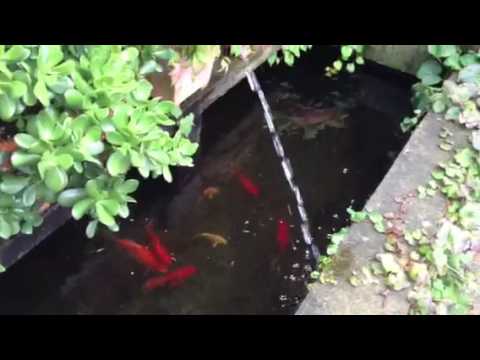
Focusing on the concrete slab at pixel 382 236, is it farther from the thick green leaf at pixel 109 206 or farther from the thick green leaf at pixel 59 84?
the thick green leaf at pixel 59 84

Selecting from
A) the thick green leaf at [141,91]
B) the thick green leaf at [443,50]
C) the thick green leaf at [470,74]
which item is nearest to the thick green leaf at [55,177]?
the thick green leaf at [141,91]

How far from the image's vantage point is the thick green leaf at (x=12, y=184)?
7.27ft

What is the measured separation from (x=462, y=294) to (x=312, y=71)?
2478mm

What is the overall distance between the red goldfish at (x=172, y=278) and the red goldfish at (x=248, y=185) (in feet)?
2.12

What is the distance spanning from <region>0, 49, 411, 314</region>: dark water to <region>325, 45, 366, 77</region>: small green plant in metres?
0.09

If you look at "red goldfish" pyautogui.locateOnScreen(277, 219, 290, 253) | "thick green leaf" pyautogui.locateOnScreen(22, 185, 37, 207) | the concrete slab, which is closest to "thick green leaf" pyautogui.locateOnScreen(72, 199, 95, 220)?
"thick green leaf" pyautogui.locateOnScreen(22, 185, 37, 207)

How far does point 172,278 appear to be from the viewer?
3363mm

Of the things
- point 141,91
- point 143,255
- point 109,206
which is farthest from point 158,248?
point 141,91

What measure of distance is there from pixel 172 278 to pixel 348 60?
2.33m

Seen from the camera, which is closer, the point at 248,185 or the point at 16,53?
the point at 16,53

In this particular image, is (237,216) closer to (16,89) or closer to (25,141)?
(25,141)

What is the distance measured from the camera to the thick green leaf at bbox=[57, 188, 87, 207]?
230 centimetres

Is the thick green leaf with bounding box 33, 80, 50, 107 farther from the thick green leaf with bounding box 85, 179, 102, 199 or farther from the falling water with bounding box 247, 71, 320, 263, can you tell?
the falling water with bounding box 247, 71, 320, 263

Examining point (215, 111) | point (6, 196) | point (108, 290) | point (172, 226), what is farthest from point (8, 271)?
point (215, 111)
